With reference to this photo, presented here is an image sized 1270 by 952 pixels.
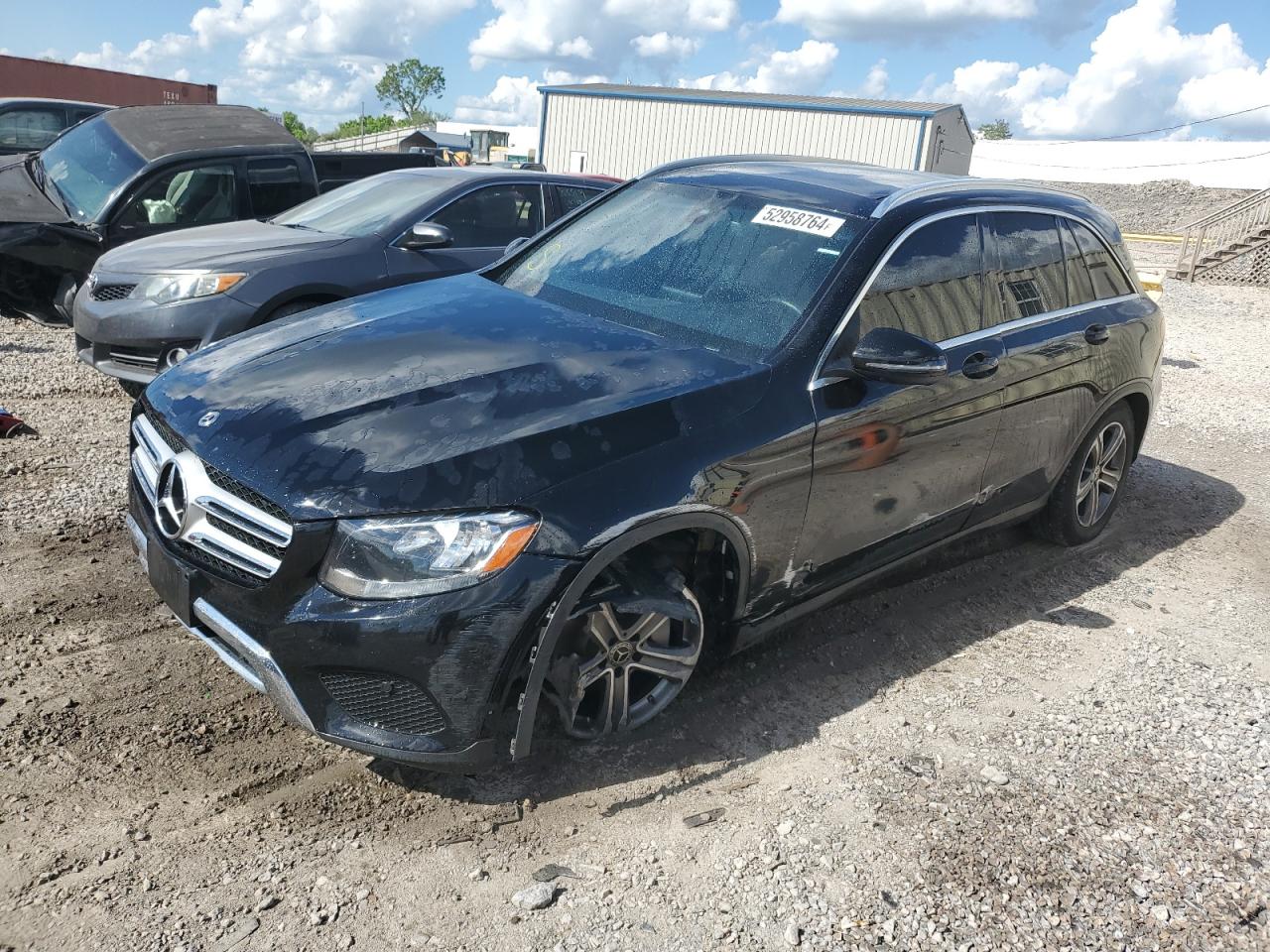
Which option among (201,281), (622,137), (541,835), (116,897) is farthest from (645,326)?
(622,137)

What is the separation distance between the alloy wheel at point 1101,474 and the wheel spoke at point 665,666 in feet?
9.18

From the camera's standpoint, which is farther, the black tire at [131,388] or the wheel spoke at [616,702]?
the black tire at [131,388]

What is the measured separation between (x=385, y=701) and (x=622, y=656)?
732 mm

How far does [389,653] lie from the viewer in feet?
8.71

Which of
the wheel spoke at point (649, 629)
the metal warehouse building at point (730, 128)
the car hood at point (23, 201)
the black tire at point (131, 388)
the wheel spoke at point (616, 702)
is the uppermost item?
the metal warehouse building at point (730, 128)

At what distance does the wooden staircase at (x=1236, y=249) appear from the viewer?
21.0 m

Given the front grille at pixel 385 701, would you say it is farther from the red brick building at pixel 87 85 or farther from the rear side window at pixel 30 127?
the red brick building at pixel 87 85

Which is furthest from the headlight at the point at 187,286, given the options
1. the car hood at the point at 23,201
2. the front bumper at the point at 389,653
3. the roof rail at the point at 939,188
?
the roof rail at the point at 939,188

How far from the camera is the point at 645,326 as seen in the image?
3656 mm

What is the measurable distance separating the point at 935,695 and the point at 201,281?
15.5ft

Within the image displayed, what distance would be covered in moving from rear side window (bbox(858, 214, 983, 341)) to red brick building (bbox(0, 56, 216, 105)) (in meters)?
30.8

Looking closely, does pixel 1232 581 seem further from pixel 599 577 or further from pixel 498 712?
pixel 498 712

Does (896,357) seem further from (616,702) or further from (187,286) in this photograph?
(187,286)

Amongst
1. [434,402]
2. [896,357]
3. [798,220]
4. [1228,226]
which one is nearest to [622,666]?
[434,402]
